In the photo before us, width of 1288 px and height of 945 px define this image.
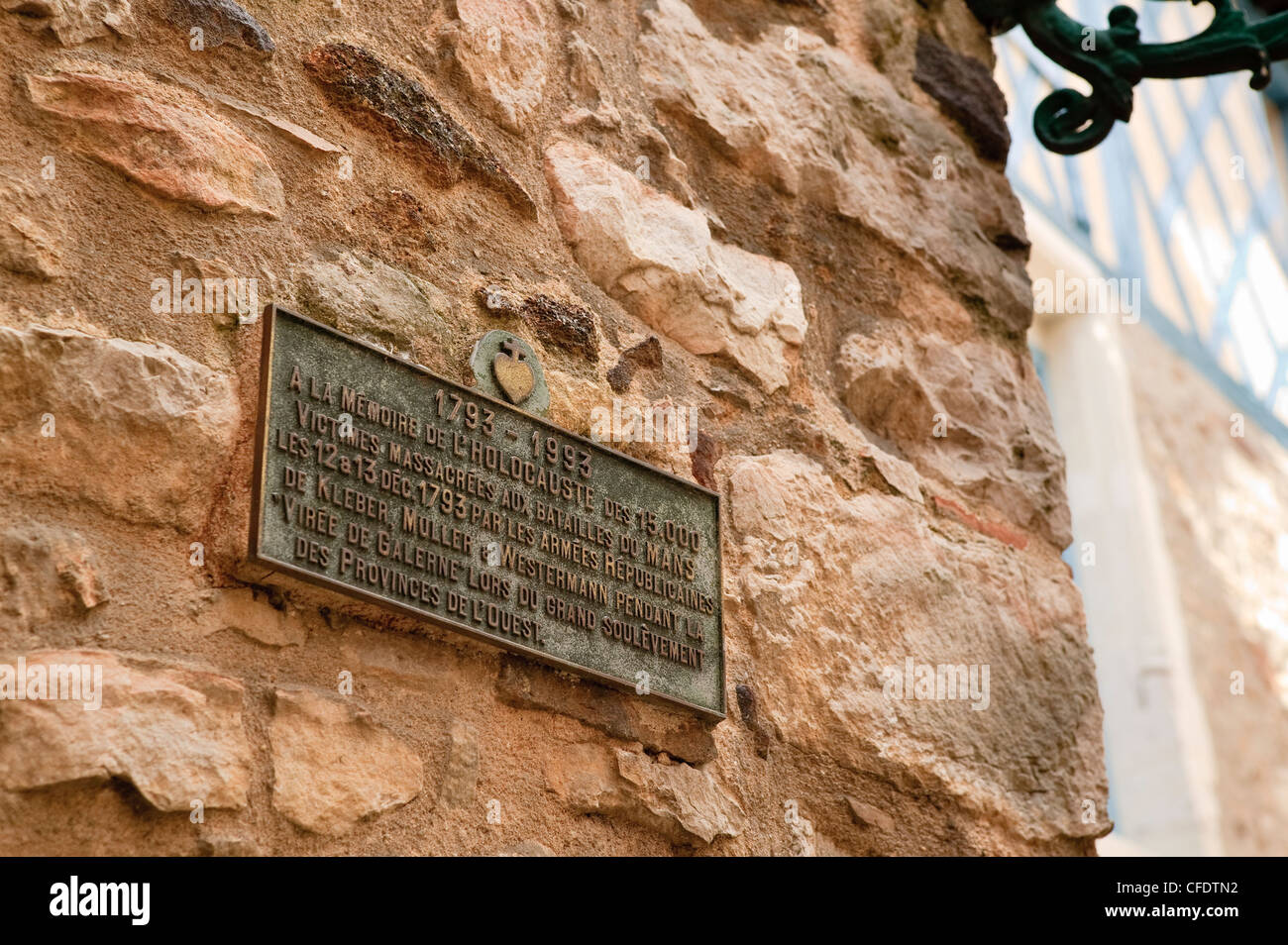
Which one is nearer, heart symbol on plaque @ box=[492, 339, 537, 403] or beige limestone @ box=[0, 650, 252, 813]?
beige limestone @ box=[0, 650, 252, 813]

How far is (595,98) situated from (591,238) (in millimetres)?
264

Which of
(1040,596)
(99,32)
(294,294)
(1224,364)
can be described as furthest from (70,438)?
(1224,364)

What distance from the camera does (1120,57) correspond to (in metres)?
3.16

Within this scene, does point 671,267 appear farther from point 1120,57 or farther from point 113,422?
point 1120,57

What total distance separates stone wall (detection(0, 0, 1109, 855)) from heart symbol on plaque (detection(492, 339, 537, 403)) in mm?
49

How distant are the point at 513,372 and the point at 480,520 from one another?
233mm

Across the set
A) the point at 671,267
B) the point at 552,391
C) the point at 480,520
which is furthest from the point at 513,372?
the point at 671,267

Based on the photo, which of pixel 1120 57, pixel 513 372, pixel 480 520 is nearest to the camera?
pixel 480 520

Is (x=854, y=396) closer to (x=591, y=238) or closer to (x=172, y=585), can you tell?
(x=591, y=238)

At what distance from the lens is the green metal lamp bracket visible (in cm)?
314

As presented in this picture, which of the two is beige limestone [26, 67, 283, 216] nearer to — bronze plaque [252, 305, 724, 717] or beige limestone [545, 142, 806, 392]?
bronze plaque [252, 305, 724, 717]

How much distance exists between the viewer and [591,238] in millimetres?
2352

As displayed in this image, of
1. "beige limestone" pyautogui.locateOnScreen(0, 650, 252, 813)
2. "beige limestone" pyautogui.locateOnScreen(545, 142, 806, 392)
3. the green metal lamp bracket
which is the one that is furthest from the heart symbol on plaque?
the green metal lamp bracket

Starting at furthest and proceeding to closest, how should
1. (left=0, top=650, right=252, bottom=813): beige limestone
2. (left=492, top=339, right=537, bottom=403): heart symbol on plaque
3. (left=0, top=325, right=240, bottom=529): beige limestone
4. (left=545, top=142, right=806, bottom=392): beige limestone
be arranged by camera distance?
1. (left=545, top=142, right=806, bottom=392): beige limestone
2. (left=492, top=339, right=537, bottom=403): heart symbol on plaque
3. (left=0, top=325, right=240, bottom=529): beige limestone
4. (left=0, top=650, right=252, bottom=813): beige limestone
